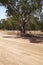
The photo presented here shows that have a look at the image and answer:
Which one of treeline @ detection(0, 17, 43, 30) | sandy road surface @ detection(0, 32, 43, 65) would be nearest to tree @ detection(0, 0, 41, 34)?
treeline @ detection(0, 17, 43, 30)

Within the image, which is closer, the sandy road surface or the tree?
the sandy road surface

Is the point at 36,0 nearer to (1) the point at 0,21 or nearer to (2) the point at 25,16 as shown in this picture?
(2) the point at 25,16

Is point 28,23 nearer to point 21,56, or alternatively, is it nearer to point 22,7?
point 22,7

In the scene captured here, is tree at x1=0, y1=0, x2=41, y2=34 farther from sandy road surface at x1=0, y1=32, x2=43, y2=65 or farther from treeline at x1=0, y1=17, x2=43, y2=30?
sandy road surface at x1=0, y1=32, x2=43, y2=65

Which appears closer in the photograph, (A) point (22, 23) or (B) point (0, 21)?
(A) point (22, 23)

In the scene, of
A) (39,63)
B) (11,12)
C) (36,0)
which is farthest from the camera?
(11,12)

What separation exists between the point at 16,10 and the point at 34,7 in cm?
362

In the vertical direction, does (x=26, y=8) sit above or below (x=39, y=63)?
above

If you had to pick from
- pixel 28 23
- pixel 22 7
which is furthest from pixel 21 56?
pixel 28 23

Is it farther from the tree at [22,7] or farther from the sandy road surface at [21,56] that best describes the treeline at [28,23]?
the sandy road surface at [21,56]

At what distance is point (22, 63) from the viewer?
33.8 ft

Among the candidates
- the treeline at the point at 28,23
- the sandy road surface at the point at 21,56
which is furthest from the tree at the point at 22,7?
the sandy road surface at the point at 21,56

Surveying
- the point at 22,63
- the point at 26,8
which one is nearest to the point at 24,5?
the point at 26,8

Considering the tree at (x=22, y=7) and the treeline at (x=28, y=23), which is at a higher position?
the tree at (x=22, y=7)
